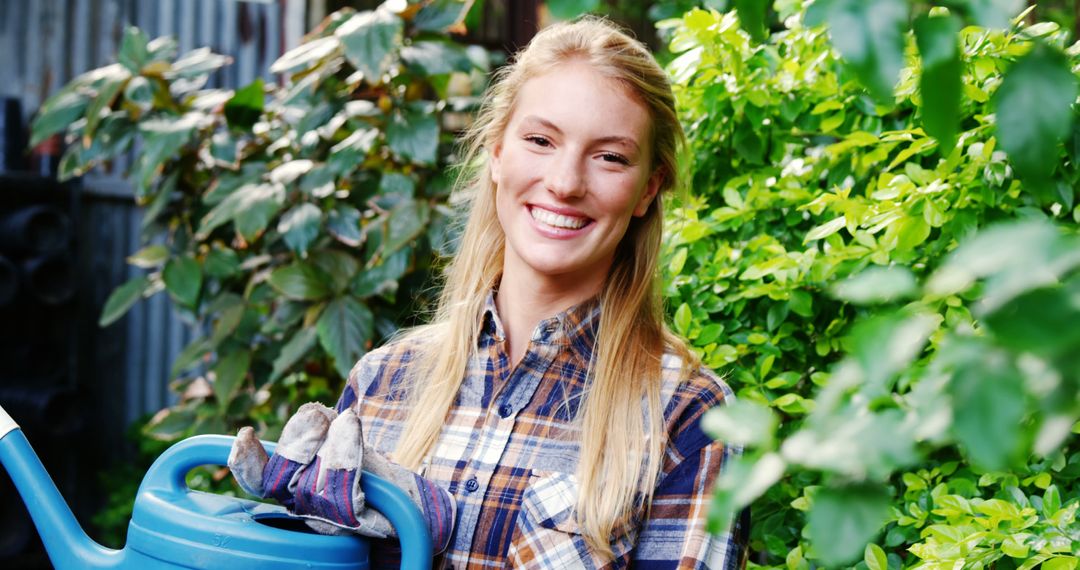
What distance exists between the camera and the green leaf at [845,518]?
0.47 meters

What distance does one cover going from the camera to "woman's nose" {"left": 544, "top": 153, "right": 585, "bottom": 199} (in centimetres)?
149

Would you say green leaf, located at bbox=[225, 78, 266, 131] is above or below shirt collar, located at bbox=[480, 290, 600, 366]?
below

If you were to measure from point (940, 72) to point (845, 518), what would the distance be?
212mm

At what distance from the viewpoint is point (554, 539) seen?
55.6 inches

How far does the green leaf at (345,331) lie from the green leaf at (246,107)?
635 millimetres

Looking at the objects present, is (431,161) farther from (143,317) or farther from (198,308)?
(143,317)

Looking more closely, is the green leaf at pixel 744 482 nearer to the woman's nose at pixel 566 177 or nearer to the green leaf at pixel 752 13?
the green leaf at pixel 752 13

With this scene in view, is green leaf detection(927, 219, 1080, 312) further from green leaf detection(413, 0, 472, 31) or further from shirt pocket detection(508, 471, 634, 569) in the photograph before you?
green leaf detection(413, 0, 472, 31)

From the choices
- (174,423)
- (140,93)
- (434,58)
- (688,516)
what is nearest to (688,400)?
(688,516)

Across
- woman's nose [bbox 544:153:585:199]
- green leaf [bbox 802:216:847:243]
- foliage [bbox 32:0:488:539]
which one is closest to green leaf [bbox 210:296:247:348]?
foliage [bbox 32:0:488:539]

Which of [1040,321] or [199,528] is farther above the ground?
[1040,321]

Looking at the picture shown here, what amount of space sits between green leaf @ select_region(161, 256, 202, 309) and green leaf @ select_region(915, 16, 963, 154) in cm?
267

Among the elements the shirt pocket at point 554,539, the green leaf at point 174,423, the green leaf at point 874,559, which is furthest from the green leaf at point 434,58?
the green leaf at point 874,559

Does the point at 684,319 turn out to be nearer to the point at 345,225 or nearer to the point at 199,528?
the point at 199,528
